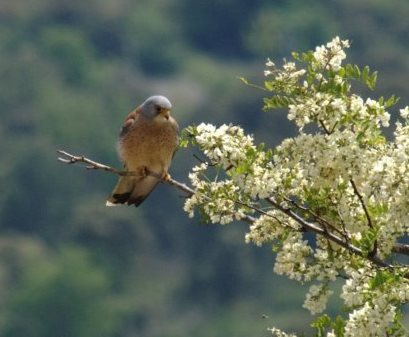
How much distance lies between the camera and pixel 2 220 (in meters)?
119

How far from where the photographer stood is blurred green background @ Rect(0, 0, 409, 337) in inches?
4186

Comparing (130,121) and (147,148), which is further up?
(130,121)

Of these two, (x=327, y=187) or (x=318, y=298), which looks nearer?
(x=327, y=187)

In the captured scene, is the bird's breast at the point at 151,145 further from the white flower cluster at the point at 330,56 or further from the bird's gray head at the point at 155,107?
the white flower cluster at the point at 330,56

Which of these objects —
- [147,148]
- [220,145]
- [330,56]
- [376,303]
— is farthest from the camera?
[147,148]

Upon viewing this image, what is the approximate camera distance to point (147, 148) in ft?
43.4

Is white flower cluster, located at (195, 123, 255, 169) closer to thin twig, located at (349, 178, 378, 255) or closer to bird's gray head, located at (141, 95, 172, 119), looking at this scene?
thin twig, located at (349, 178, 378, 255)

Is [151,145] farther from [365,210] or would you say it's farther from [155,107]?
[365,210]

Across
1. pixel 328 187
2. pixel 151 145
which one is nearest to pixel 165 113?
pixel 151 145

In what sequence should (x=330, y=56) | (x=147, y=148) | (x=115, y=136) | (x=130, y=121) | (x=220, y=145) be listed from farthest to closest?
1. (x=115, y=136)
2. (x=130, y=121)
3. (x=147, y=148)
4. (x=330, y=56)
5. (x=220, y=145)

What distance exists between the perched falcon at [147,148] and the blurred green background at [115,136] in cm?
6921

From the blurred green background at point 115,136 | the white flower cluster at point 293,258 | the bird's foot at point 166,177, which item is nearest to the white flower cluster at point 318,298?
the white flower cluster at point 293,258

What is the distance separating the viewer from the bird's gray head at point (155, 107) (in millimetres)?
13219

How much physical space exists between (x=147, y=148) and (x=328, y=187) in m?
4.03
